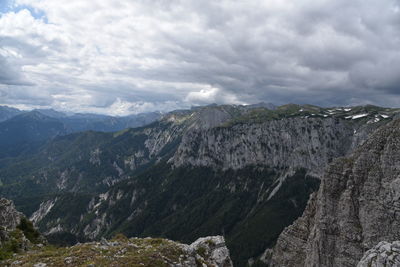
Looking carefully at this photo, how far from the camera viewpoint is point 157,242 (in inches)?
1474

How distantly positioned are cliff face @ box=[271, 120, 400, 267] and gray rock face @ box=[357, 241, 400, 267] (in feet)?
116

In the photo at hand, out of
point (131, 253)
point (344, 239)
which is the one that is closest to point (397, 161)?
point (344, 239)

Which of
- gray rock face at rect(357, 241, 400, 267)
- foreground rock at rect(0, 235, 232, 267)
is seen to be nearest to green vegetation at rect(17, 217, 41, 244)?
foreground rock at rect(0, 235, 232, 267)

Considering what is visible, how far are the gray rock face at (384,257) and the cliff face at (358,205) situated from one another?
1392 inches

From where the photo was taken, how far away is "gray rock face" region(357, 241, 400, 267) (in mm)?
24344

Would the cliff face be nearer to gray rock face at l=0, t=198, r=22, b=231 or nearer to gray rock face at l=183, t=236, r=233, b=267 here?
gray rock face at l=183, t=236, r=233, b=267

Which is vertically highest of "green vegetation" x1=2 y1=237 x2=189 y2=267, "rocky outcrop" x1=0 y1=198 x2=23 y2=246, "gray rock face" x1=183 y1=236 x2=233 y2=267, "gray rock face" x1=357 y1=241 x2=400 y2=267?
"gray rock face" x1=357 y1=241 x2=400 y2=267

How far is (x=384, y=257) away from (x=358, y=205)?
135 ft

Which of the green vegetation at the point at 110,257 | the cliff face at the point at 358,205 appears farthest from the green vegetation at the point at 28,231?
the cliff face at the point at 358,205

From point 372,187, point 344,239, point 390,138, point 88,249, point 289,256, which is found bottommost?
point 289,256

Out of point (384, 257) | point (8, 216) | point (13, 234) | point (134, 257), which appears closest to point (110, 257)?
point (134, 257)

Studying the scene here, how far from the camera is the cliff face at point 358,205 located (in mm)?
56000

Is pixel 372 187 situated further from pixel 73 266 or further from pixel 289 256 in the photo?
pixel 73 266

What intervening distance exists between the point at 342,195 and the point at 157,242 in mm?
47071
